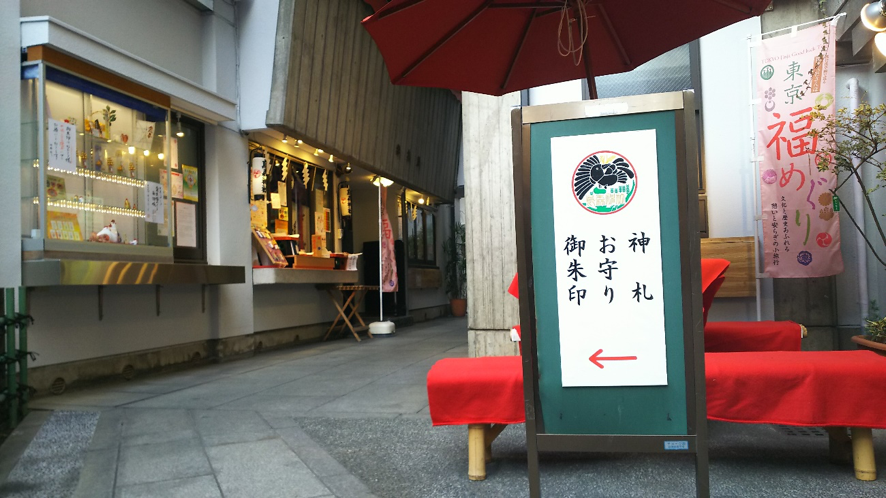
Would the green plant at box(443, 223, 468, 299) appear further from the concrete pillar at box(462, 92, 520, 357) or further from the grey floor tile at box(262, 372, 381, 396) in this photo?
the concrete pillar at box(462, 92, 520, 357)

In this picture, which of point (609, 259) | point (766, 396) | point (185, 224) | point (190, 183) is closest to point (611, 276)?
point (609, 259)

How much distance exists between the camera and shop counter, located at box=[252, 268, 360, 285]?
900 cm

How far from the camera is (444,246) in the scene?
1831cm

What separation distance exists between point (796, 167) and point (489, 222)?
258cm

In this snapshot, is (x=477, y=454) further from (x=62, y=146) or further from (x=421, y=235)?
(x=421, y=235)

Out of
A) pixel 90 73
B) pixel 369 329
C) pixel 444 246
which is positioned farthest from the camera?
pixel 444 246

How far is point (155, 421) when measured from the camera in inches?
188

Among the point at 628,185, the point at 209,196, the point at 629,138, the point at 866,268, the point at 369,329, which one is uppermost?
the point at 209,196

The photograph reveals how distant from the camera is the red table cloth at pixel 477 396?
3.17 m

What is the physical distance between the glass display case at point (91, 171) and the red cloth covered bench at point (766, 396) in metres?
4.19

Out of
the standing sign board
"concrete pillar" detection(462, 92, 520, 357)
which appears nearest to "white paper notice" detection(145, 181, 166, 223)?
"concrete pillar" detection(462, 92, 520, 357)

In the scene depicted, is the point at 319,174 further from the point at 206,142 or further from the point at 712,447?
the point at 712,447

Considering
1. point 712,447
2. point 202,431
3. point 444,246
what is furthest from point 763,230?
point 444,246

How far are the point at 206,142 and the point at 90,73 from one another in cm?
231
